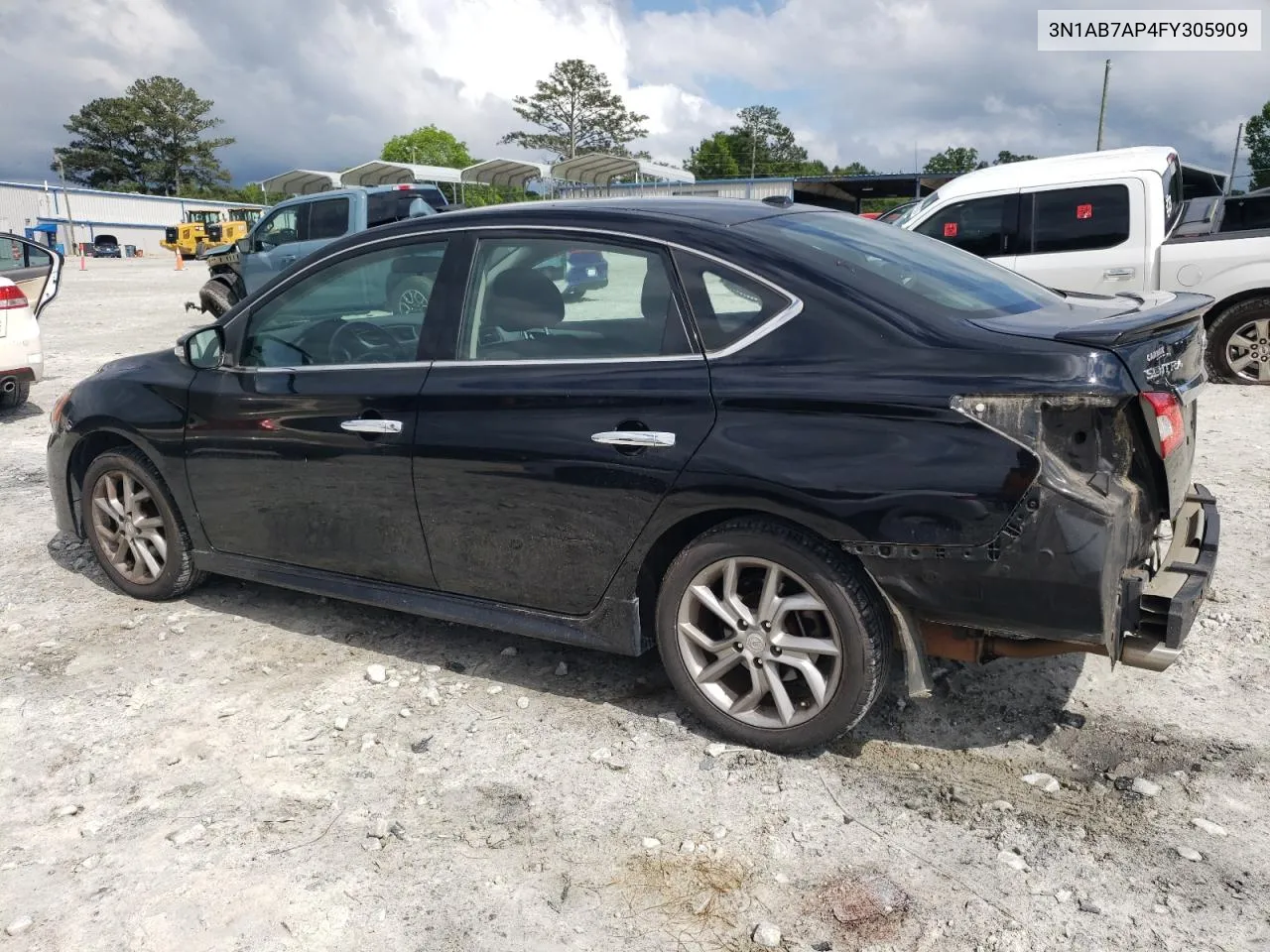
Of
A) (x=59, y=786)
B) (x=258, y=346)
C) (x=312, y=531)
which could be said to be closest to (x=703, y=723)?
(x=312, y=531)

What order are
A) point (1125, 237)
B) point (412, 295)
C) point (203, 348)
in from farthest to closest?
1. point (1125, 237)
2. point (203, 348)
3. point (412, 295)

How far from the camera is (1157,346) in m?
2.98

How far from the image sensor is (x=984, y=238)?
9.13m

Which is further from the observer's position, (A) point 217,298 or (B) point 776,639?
(A) point 217,298

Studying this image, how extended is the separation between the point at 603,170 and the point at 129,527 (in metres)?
33.2

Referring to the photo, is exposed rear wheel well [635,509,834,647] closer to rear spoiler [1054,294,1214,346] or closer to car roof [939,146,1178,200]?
rear spoiler [1054,294,1214,346]

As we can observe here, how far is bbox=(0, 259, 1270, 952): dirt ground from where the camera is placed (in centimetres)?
258

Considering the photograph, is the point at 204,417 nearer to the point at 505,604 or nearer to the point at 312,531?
the point at 312,531

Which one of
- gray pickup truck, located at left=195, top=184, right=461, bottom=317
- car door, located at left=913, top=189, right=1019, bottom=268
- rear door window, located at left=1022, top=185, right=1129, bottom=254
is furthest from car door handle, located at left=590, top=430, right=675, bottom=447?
gray pickup truck, located at left=195, top=184, right=461, bottom=317

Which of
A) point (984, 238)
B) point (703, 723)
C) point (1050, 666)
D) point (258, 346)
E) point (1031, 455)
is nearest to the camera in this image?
point (1031, 455)

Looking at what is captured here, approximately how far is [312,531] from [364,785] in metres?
1.24

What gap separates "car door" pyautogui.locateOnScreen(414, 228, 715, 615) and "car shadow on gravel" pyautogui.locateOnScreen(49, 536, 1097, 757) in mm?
436

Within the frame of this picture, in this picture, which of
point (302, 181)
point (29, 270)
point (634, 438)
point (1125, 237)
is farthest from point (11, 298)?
point (302, 181)

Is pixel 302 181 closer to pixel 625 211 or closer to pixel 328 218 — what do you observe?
pixel 328 218
